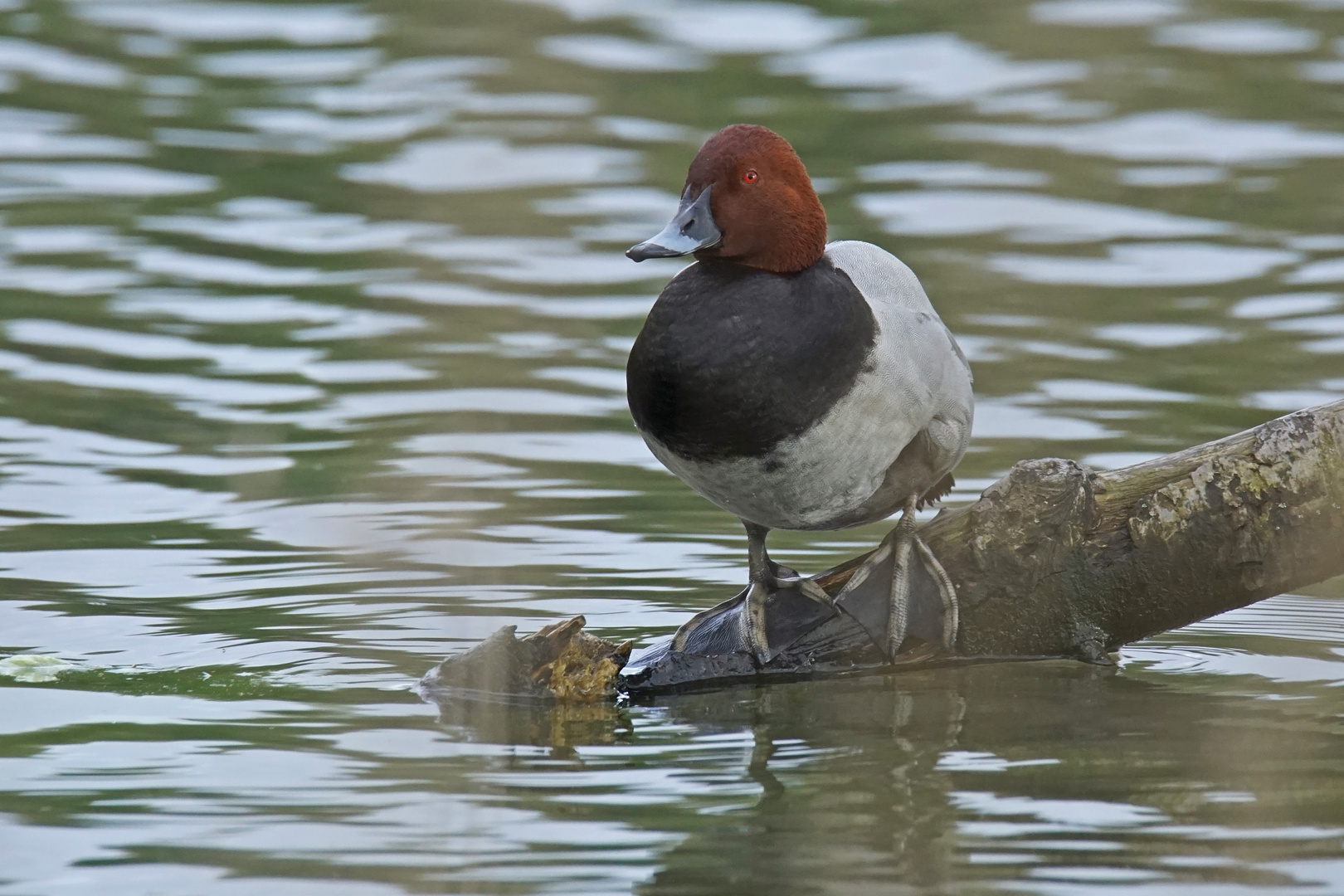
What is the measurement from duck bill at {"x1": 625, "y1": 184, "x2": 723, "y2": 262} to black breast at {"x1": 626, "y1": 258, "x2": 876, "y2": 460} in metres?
0.11

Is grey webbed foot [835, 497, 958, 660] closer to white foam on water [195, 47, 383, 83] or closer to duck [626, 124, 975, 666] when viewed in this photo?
duck [626, 124, 975, 666]

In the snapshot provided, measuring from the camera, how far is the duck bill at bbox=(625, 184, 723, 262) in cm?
452

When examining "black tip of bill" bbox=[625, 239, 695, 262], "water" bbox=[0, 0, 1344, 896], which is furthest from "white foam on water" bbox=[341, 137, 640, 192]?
"black tip of bill" bbox=[625, 239, 695, 262]

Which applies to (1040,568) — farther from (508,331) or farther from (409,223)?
(409,223)

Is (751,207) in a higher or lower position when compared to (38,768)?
higher

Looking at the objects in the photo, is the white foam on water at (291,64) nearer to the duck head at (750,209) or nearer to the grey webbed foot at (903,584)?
the duck head at (750,209)

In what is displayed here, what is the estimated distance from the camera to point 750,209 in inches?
183

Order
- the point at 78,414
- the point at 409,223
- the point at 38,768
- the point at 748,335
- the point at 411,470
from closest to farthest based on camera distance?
the point at 38,768 → the point at 748,335 → the point at 411,470 → the point at 78,414 → the point at 409,223

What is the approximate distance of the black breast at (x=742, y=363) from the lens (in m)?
4.41

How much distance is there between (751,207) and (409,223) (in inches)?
243

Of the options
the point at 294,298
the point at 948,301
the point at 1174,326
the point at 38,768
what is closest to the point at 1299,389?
the point at 1174,326

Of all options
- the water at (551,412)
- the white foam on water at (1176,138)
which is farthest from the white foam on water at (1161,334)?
the white foam on water at (1176,138)

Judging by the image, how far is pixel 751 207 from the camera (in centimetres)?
464

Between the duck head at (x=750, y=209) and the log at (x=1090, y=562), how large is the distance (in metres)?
0.78
